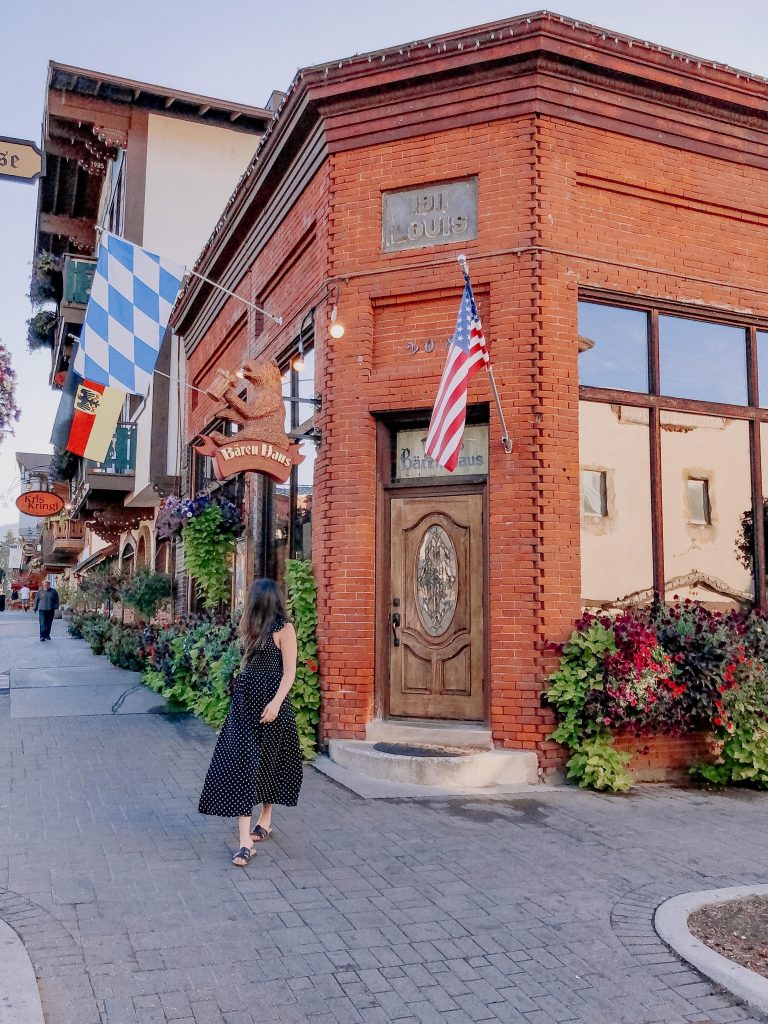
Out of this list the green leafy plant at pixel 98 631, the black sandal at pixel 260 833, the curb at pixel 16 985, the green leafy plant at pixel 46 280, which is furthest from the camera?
the green leafy plant at pixel 46 280

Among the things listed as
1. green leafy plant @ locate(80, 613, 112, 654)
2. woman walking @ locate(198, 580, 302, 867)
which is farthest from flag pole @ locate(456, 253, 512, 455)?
green leafy plant @ locate(80, 613, 112, 654)

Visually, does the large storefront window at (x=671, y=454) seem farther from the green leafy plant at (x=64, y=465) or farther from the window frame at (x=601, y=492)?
the green leafy plant at (x=64, y=465)

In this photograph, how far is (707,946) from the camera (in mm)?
4039

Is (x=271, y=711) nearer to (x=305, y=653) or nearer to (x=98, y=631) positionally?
(x=305, y=653)

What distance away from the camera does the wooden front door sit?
26.3 feet

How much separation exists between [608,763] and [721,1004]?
3.62 m

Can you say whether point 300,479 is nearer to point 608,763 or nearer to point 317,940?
point 608,763

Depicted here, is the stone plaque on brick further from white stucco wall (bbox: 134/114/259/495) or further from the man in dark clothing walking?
the man in dark clothing walking

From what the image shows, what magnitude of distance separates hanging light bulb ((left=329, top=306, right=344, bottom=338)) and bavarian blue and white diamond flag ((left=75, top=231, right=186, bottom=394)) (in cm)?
221

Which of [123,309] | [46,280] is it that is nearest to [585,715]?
[123,309]

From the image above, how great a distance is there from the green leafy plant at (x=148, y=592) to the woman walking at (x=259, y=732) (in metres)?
11.3

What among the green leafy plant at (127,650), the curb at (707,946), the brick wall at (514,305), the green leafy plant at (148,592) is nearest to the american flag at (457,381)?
the brick wall at (514,305)

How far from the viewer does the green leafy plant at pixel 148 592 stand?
16328 millimetres

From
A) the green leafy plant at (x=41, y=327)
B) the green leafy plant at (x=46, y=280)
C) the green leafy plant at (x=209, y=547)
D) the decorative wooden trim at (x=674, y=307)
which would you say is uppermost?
the green leafy plant at (x=46, y=280)
